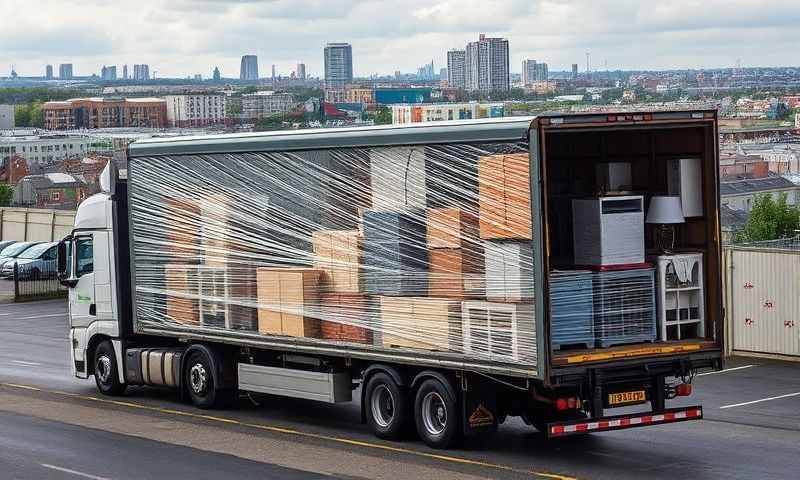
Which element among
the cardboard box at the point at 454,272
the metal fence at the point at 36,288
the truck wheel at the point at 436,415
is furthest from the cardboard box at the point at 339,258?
the metal fence at the point at 36,288

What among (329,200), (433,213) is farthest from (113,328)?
(433,213)

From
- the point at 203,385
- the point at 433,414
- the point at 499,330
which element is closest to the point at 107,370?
the point at 203,385

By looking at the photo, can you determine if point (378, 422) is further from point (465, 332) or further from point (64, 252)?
point (64, 252)

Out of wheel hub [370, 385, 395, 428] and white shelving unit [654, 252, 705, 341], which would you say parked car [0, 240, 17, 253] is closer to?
wheel hub [370, 385, 395, 428]

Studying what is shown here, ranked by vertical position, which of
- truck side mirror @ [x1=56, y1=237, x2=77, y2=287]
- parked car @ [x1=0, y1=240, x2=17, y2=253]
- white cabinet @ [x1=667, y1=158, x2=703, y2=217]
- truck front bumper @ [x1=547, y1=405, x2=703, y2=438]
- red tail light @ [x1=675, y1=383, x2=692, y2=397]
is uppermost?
white cabinet @ [x1=667, y1=158, x2=703, y2=217]

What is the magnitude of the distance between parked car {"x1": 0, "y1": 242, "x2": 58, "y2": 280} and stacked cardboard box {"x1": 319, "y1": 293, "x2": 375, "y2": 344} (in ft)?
96.3

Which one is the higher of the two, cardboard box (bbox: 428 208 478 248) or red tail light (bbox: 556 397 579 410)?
cardboard box (bbox: 428 208 478 248)

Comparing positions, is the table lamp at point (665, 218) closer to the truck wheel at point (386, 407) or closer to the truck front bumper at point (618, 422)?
the truck front bumper at point (618, 422)

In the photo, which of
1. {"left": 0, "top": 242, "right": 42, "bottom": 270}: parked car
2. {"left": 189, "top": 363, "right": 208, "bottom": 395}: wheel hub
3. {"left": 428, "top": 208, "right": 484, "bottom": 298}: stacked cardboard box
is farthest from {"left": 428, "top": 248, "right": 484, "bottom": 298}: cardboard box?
{"left": 0, "top": 242, "right": 42, "bottom": 270}: parked car

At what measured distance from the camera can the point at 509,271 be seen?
49.7ft

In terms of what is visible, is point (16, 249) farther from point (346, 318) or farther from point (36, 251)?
point (346, 318)

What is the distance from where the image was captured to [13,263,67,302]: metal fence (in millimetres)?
44000

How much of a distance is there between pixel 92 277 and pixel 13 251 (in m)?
31.5

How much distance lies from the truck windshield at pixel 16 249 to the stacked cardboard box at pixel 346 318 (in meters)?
36.4
